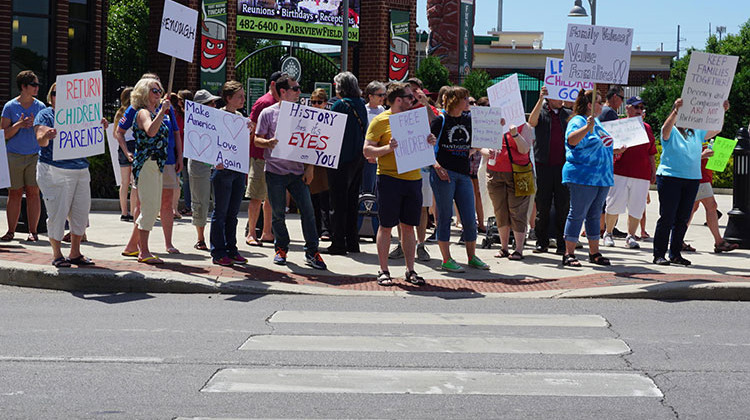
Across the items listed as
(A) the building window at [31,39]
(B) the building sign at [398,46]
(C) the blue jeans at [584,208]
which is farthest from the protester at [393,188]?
(B) the building sign at [398,46]

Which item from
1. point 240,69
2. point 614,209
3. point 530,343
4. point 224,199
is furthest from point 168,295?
point 240,69

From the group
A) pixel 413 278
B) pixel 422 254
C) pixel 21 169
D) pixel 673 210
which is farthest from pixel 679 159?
pixel 21 169

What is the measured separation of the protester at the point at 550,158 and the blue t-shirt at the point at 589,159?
89 cm

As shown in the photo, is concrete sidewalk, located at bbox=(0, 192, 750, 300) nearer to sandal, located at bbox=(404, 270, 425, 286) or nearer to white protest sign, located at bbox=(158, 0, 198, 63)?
sandal, located at bbox=(404, 270, 425, 286)

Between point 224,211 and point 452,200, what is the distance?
2.36m

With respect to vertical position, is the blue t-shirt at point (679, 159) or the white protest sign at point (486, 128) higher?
the white protest sign at point (486, 128)

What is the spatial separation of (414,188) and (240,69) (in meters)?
17.7

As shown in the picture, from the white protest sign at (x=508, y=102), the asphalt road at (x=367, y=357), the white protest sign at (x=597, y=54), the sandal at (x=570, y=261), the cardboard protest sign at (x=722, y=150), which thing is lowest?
the asphalt road at (x=367, y=357)

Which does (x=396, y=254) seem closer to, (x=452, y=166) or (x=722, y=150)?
(x=452, y=166)

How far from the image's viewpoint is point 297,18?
26.0m

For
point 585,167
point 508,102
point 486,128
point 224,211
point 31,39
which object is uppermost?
point 31,39

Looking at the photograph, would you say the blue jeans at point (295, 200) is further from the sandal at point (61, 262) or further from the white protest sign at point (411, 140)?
the sandal at point (61, 262)

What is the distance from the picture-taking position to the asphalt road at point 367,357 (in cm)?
554

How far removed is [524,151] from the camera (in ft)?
37.2
